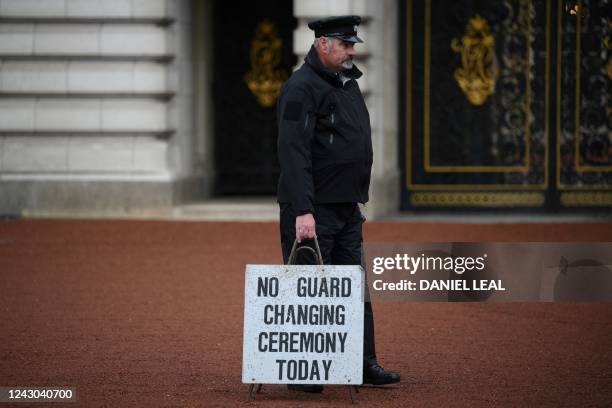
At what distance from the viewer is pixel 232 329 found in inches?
400

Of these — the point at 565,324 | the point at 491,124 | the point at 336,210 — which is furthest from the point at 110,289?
the point at 491,124

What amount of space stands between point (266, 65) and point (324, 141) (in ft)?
42.9

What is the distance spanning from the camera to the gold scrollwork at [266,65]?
20781 millimetres

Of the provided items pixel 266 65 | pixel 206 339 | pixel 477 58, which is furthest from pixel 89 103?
pixel 206 339

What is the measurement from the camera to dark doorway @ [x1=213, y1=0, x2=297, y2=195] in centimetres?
2083

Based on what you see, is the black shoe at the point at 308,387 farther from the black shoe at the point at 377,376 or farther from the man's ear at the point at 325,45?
the man's ear at the point at 325,45

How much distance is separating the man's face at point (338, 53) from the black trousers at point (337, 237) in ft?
2.48

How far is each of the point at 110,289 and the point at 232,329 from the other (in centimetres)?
245

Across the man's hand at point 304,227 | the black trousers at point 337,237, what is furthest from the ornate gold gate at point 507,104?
the man's hand at point 304,227

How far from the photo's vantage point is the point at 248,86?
20.9 metres

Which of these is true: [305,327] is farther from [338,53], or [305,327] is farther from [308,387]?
[338,53]

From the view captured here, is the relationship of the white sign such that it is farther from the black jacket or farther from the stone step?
the stone step

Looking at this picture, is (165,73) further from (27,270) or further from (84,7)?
(27,270)

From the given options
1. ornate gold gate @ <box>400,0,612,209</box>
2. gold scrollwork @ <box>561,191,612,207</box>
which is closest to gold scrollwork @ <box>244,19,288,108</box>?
ornate gold gate @ <box>400,0,612,209</box>
